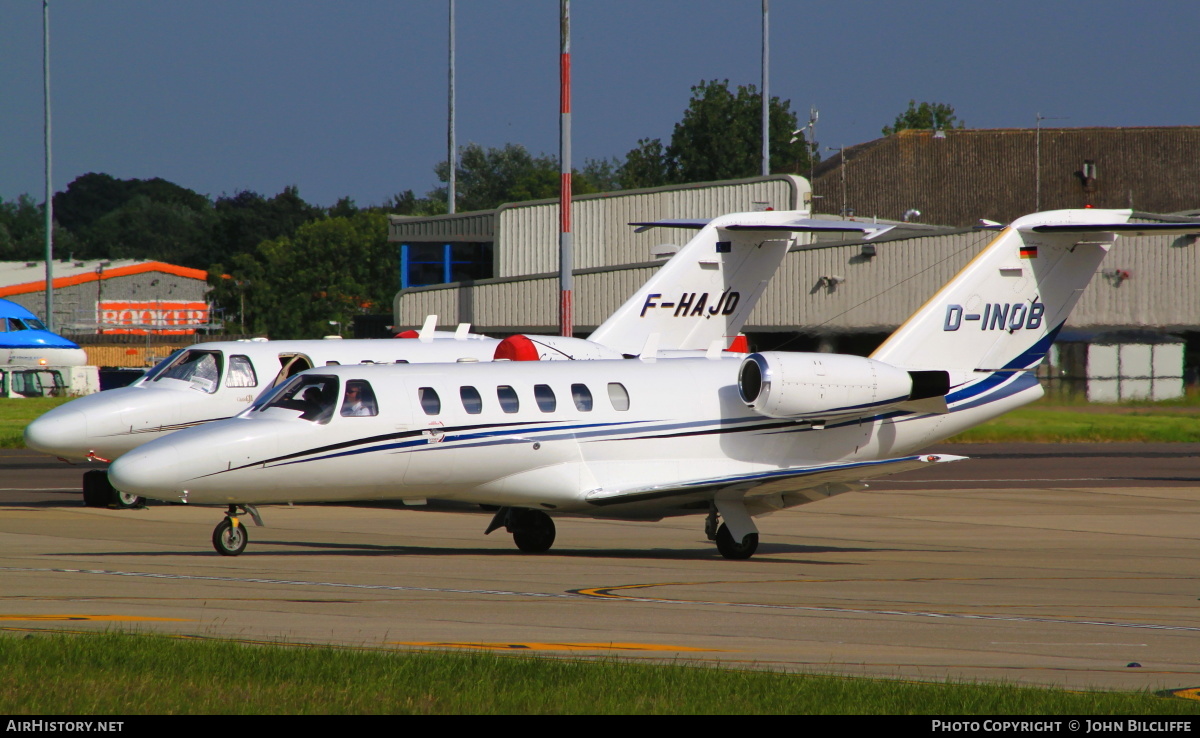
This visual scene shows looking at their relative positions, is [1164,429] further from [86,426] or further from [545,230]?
[86,426]

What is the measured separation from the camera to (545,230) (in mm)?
53312

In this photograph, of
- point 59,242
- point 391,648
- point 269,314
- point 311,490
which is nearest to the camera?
Answer: point 391,648

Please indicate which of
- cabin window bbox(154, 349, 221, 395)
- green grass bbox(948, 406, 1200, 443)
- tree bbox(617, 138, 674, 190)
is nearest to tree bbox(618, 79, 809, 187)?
tree bbox(617, 138, 674, 190)

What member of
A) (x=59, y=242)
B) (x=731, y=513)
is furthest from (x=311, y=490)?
(x=59, y=242)

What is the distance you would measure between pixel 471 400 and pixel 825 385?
179 inches

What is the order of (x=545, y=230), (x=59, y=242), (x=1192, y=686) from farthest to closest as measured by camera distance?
(x=59, y=242)
(x=545, y=230)
(x=1192, y=686)

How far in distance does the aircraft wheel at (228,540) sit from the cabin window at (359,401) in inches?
74.2

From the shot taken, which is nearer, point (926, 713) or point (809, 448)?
point (926, 713)

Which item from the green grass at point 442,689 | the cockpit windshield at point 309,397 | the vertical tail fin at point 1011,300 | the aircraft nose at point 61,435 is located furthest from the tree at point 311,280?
the green grass at point 442,689

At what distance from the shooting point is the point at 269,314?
311 ft

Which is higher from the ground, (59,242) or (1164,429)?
(59,242)

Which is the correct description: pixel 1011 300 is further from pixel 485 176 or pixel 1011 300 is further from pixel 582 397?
pixel 485 176

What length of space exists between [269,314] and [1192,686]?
9006cm
